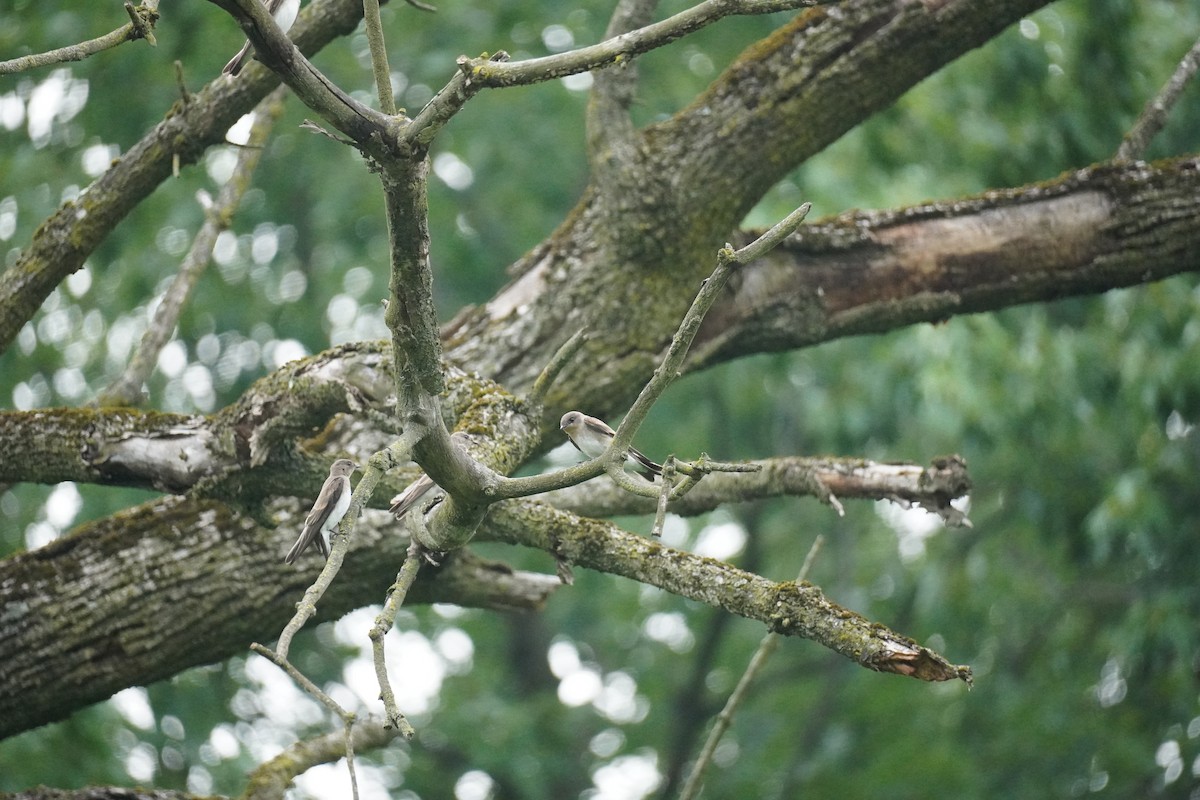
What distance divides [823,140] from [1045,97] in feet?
12.7

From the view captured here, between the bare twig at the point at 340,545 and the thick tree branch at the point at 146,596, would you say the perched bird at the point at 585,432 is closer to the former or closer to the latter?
the thick tree branch at the point at 146,596

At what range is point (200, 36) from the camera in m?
8.91

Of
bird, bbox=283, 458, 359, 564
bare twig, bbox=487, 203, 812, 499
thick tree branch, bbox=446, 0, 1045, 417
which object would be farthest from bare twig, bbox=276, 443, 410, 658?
thick tree branch, bbox=446, 0, 1045, 417

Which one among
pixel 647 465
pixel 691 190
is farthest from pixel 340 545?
pixel 691 190

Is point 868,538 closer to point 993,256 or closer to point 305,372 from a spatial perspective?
point 993,256

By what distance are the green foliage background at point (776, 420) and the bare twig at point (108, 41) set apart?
4564 millimetres

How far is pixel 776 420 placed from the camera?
1291cm

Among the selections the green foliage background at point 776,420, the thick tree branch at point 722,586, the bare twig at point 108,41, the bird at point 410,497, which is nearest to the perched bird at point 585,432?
the thick tree branch at point 722,586

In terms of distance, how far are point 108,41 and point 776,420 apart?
1068 cm

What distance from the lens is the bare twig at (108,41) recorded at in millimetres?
2752

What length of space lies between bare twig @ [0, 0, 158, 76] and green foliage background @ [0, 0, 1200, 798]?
4.56m

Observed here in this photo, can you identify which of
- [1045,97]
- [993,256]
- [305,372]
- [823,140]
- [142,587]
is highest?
[1045,97]

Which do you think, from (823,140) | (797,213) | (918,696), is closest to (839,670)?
(918,696)

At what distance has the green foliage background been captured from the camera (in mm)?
8156
